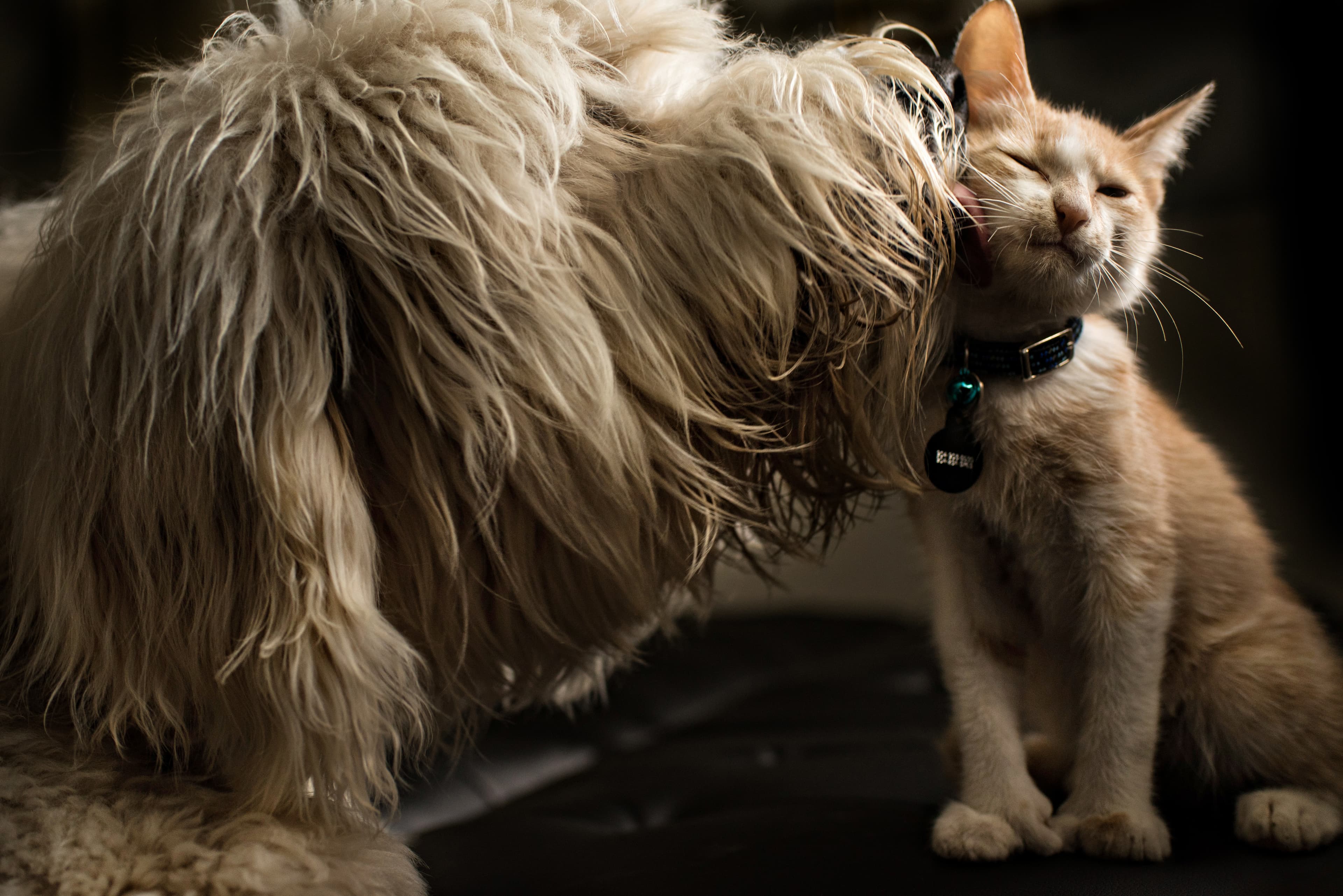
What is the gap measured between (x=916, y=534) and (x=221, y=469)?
376 millimetres

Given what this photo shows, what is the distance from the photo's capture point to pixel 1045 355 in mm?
522

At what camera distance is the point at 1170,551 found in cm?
51

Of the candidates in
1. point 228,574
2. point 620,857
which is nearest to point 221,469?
point 228,574

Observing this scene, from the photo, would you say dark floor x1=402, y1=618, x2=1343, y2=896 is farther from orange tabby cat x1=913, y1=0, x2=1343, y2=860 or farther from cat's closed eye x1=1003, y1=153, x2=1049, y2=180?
cat's closed eye x1=1003, y1=153, x2=1049, y2=180

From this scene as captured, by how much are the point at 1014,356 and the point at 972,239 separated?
7 centimetres

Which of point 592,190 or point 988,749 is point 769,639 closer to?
point 988,749

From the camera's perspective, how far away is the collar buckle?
1.70ft

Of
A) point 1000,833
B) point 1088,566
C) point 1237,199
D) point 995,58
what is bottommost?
point 1000,833

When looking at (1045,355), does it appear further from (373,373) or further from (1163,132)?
(373,373)

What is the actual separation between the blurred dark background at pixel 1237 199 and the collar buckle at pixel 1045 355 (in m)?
0.31

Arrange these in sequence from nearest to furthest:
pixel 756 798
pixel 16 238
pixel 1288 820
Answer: pixel 1288 820 < pixel 16 238 < pixel 756 798

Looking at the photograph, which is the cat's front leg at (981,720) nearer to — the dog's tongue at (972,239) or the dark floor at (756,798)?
the dark floor at (756,798)

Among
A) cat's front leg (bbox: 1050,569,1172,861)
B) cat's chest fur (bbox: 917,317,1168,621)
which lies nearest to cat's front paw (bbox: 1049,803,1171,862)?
cat's front leg (bbox: 1050,569,1172,861)

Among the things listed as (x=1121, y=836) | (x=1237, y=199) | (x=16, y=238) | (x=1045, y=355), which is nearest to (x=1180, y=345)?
(x=1237, y=199)
